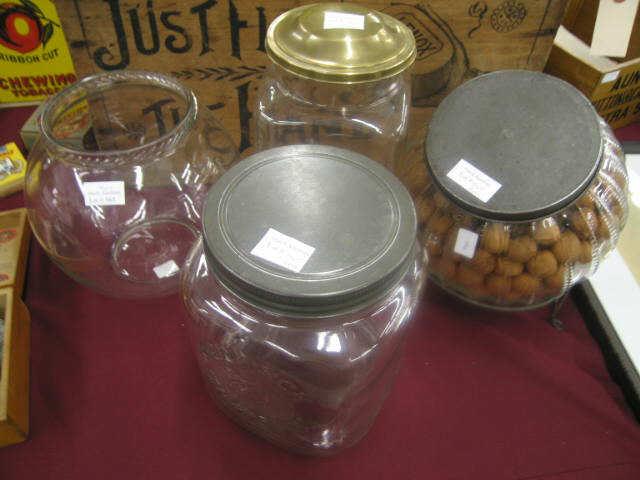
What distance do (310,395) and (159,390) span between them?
0.20 meters

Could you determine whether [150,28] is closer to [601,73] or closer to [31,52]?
[31,52]

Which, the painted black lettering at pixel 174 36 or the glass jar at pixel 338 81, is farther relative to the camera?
the painted black lettering at pixel 174 36

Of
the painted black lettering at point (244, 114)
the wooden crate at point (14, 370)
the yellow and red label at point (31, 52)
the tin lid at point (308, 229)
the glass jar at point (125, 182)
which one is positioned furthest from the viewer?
the yellow and red label at point (31, 52)

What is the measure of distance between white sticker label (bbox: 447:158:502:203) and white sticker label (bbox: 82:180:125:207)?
0.40 metres

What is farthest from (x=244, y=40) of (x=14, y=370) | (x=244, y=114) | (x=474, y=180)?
(x=14, y=370)

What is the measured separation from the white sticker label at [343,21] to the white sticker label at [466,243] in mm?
285

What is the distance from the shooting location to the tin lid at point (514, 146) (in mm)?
524

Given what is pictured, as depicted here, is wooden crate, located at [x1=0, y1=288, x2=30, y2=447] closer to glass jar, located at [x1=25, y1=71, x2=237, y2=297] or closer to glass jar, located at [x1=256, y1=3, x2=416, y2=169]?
glass jar, located at [x1=25, y1=71, x2=237, y2=297]

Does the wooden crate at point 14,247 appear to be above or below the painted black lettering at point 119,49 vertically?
below

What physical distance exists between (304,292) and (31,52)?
864mm

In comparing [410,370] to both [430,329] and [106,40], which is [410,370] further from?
[106,40]

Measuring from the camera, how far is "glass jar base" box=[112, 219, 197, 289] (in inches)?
27.1

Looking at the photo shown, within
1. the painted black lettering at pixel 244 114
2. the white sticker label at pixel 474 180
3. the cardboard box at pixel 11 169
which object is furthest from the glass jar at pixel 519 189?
the cardboard box at pixel 11 169

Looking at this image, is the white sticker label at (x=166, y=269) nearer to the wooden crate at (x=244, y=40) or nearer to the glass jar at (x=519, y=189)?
the wooden crate at (x=244, y=40)
